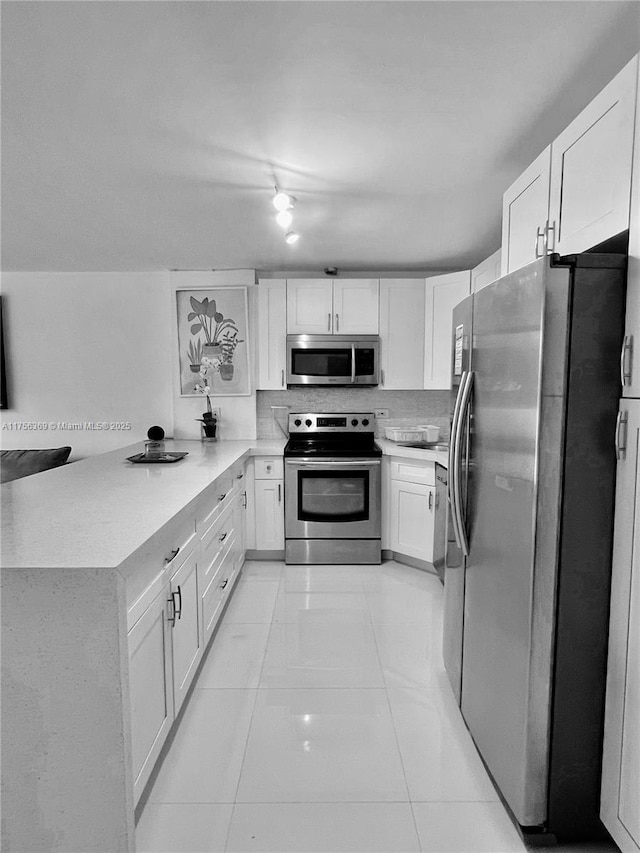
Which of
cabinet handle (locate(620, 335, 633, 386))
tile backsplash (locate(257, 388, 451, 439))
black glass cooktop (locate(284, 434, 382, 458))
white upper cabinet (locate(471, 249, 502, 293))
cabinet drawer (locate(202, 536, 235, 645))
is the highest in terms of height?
white upper cabinet (locate(471, 249, 502, 293))

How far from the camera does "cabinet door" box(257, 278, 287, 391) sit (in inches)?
151

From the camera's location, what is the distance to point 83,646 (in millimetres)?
1187

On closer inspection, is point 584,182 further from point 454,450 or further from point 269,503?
point 269,503

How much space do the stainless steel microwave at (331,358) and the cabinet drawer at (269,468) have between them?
68 cm

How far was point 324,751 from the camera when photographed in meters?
1.74

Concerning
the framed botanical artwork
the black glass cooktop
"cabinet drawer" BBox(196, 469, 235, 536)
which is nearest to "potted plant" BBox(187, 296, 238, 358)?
the framed botanical artwork

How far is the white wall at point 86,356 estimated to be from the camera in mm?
3986

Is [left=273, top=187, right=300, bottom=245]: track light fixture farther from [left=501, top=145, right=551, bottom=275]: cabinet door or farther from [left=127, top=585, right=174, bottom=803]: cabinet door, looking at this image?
[left=127, top=585, right=174, bottom=803]: cabinet door

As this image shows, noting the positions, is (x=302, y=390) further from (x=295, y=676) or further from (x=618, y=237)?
(x=618, y=237)

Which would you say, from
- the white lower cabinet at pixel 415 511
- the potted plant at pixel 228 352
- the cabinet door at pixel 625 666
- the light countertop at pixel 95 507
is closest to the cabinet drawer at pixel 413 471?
the white lower cabinet at pixel 415 511

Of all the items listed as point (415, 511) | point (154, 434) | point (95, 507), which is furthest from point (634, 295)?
point (154, 434)

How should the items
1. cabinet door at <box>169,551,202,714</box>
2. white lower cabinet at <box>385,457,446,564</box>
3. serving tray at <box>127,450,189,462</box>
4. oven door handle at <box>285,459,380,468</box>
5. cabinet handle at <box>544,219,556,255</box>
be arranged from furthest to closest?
oven door handle at <box>285,459,380,468</box> < white lower cabinet at <box>385,457,446,564</box> < serving tray at <box>127,450,189,462</box> < cabinet door at <box>169,551,202,714</box> < cabinet handle at <box>544,219,556,255</box>

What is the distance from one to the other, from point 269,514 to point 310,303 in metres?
1.75

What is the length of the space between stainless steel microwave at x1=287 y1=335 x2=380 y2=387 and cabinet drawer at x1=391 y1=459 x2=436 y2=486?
0.79 metres
